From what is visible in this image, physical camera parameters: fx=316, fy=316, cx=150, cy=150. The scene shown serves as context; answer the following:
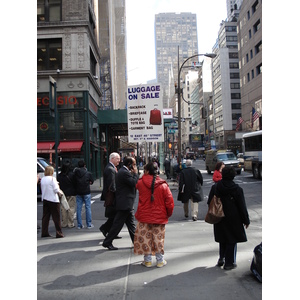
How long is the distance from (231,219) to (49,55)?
2248cm

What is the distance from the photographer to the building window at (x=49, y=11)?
23594 millimetres

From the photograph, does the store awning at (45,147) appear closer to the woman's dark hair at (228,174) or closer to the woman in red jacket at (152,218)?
the woman in red jacket at (152,218)

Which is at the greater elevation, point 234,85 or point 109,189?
point 234,85

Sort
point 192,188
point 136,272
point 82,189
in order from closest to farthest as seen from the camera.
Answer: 1. point 136,272
2. point 82,189
3. point 192,188

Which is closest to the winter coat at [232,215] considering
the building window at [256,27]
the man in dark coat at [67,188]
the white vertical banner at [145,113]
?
the man in dark coat at [67,188]

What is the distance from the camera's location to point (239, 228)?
4.93 meters

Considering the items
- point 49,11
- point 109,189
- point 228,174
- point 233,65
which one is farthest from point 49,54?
point 233,65

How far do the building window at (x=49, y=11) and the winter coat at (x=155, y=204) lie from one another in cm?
2251

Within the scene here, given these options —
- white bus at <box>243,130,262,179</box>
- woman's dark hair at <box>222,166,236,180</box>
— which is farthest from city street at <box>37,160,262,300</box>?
white bus at <box>243,130,262,179</box>

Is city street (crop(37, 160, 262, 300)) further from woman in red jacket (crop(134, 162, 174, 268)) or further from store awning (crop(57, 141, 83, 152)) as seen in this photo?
store awning (crop(57, 141, 83, 152))

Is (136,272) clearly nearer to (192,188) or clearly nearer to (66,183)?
(66,183)

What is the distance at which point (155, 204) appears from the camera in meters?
5.14
